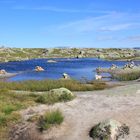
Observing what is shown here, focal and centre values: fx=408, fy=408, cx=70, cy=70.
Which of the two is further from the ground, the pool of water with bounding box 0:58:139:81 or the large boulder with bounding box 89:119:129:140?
the large boulder with bounding box 89:119:129:140

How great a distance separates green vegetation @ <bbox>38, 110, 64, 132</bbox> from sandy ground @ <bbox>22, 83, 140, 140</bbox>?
0.31m

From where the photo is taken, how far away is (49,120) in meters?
23.9

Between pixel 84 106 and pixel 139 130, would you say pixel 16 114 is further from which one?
pixel 139 130

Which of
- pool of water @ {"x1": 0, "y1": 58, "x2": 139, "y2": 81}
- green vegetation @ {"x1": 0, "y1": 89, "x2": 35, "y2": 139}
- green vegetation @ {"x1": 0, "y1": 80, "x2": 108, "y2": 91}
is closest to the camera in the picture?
green vegetation @ {"x1": 0, "y1": 89, "x2": 35, "y2": 139}

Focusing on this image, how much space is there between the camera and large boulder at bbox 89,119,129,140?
880 inches

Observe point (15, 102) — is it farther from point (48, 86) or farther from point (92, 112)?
point (48, 86)

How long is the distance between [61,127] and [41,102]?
19.3 ft

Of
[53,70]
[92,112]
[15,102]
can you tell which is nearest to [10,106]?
[15,102]

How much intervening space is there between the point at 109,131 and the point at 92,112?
401 centimetres

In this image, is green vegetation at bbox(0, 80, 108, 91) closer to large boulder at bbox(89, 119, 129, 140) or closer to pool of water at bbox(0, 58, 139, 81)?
large boulder at bbox(89, 119, 129, 140)

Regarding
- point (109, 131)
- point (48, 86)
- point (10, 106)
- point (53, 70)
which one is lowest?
point (53, 70)

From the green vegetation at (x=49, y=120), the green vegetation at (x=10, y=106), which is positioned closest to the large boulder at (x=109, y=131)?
the green vegetation at (x=49, y=120)

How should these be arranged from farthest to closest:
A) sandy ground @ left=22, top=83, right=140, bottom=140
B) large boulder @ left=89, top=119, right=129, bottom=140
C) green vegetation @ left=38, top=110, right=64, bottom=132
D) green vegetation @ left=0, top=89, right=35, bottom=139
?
green vegetation @ left=0, top=89, right=35, bottom=139 < green vegetation @ left=38, top=110, right=64, bottom=132 < sandy ground @ left=22, top=83, right=140, bottom=140 < large boulder @ left=89, top=119, right=129, bottom=140

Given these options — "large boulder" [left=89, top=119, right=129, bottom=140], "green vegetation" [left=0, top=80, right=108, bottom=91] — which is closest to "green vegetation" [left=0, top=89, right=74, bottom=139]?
"large boulder" [left=89, top=119, right=129, bottom=140]
